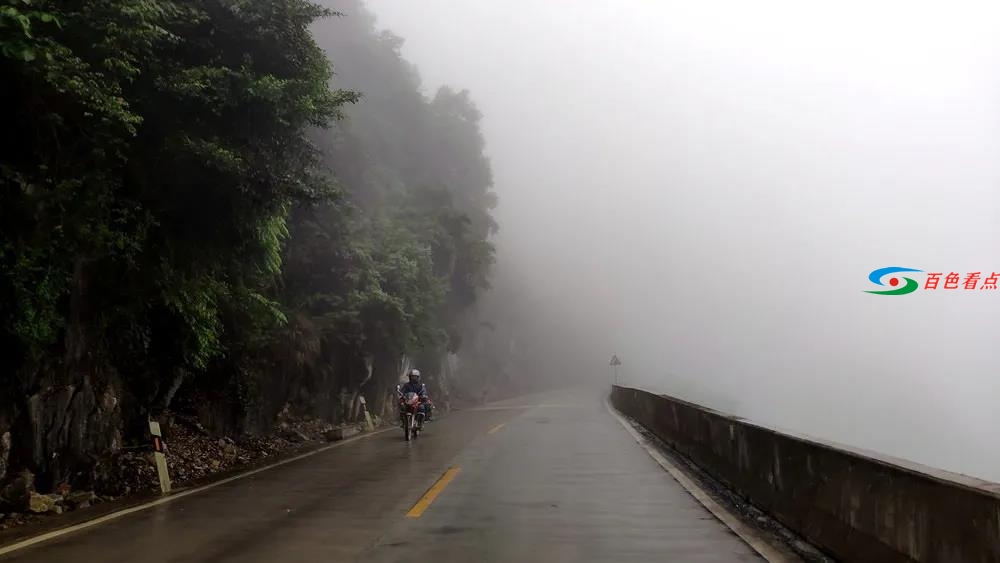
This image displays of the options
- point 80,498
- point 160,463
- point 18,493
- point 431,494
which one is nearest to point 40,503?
point 18,493

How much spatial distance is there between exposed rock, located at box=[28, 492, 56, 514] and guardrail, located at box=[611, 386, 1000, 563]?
28.4ft

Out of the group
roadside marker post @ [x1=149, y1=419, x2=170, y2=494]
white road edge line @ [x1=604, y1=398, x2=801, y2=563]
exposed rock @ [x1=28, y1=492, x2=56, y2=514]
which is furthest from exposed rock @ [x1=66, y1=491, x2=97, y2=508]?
white road edge line @ [x1=604, y1=398, x2=801, y2=563]

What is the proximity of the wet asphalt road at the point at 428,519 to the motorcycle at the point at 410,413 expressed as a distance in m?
3.74

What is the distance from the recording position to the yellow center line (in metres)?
8.62

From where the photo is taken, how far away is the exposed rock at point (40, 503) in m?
9.01

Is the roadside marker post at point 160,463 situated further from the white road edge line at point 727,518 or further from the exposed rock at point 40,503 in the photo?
the white road edge line at point 727,518

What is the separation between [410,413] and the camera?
58.7 ft

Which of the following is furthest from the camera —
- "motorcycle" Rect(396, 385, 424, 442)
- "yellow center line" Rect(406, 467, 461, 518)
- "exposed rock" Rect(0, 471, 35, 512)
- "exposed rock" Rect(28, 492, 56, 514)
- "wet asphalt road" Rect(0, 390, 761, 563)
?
"motorcycle" Rect(396, 385, 424, 442)

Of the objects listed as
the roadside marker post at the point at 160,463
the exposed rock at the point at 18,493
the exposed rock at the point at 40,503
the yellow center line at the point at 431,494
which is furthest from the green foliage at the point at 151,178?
the yellow center line at the point at 431,494

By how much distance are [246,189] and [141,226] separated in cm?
166

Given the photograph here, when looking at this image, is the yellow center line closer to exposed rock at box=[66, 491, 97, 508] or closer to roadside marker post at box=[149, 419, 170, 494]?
roadside marker post at box=[149, 419, 170, 494]

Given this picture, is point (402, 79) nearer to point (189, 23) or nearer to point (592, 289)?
point (189, 23)

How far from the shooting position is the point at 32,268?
9320mm

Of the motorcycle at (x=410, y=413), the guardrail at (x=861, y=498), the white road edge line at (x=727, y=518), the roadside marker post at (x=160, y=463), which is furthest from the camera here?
the motorcycle at (x=410, y=413)
